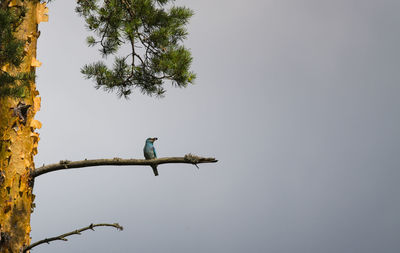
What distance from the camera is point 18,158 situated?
168 inches

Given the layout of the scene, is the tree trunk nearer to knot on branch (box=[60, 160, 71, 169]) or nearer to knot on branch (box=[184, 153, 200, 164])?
knot on branch (box=[60, 160, 71, 169])

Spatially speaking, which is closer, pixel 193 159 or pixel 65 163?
pixel 193 159

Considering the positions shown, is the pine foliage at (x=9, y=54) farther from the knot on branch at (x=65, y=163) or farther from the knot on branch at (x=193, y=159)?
the knot on branch at (x=193, y=159)

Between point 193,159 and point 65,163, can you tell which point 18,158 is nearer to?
point 65,163

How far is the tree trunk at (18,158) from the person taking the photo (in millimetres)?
4105

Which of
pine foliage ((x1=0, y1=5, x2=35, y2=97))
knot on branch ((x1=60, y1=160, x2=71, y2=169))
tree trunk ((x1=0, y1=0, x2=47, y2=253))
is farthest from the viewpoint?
knot on branch ((x1=60, y1=160, x2=71, y2=169))

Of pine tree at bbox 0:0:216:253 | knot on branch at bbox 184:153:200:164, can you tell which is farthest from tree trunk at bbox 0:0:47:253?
knot on branch at bbox 184:153:200:164

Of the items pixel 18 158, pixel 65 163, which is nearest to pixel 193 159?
pixel 65 163

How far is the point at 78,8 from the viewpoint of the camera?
6.37 metres

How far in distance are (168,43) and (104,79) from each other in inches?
37.9

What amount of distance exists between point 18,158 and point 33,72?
903mm

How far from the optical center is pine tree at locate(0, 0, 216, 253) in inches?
160

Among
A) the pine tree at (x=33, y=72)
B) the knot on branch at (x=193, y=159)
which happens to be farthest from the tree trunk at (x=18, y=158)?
the knot on branch at (x=193, y=159)

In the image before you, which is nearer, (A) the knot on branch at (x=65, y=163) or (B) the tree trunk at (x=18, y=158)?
(B) the tree trunk at (x=18, y=158)
